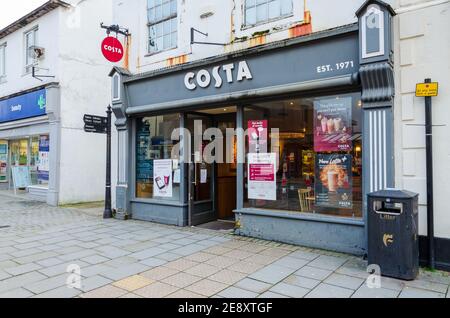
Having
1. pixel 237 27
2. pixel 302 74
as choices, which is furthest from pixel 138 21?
pixel 302 74

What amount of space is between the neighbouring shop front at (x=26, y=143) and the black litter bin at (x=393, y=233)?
11192 millimetres

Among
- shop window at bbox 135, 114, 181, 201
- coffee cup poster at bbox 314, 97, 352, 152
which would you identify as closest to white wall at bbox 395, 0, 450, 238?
coffee cup poster at bbox 314, 97, 352, 152

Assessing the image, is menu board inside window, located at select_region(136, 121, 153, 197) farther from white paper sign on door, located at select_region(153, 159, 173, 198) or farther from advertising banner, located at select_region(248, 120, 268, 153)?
advertising banner, located at select_region(248, 120, 268, 153)

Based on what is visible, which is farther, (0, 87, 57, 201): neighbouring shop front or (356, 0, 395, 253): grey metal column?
(0, 87, 57, 201): neighbouring shop front

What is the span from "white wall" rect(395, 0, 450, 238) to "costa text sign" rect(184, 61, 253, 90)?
8.88 ft

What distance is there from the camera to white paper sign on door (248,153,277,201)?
22.7 ft

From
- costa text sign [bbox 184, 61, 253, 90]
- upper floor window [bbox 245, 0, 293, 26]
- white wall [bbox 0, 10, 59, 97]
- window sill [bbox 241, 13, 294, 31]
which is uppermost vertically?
white wall [bbox 0, 10, 59, 97]

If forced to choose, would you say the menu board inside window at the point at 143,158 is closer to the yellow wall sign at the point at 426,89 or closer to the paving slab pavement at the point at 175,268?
the paving slab pavement at the point at 175,268

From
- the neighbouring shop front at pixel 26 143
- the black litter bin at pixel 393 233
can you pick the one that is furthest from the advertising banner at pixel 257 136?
the neighbouring shop front at pixel 26 143

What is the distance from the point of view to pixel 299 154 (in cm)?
665

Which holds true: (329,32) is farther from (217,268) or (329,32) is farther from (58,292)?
(58,292)

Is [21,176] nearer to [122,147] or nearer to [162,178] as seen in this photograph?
[122,147]

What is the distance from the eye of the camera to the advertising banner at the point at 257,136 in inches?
279
